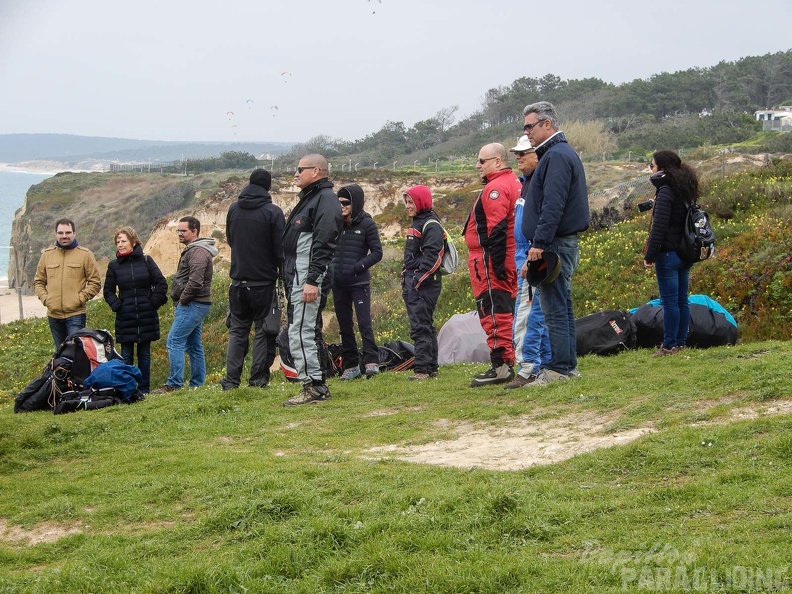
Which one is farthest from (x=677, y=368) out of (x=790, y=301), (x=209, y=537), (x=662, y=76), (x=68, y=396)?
(x=662, y=76)

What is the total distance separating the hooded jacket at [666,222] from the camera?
888 cm

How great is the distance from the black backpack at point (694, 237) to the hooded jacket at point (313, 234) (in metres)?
3.48

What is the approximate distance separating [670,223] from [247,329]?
4.56m

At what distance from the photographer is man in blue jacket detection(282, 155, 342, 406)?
8211mm

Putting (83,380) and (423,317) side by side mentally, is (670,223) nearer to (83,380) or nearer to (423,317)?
(423,317)

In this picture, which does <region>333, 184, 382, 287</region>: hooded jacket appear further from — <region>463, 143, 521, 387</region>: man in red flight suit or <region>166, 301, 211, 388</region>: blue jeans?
<region>166, 301, 211, 388</region>: blue jeans

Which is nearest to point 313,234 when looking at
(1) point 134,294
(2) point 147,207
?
(1) point 134,294

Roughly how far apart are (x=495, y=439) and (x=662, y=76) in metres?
71.3

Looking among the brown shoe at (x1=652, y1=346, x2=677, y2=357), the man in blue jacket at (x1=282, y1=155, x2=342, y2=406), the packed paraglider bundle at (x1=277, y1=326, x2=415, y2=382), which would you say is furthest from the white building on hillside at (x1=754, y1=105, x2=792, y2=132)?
the man in blue jacket at (x1=282, y1=155, x2=342, y2=406)

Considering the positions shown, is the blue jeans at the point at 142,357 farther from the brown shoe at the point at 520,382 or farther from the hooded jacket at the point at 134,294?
the brown shoe at the point at 520,382

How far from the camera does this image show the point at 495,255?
345 inches

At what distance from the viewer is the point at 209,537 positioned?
4.77m

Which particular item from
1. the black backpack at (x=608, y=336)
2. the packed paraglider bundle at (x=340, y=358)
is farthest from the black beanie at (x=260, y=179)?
the black backpack at (x=608, y=336)

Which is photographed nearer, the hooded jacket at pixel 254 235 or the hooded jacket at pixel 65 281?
the hooded jacket at pixel 254 235
